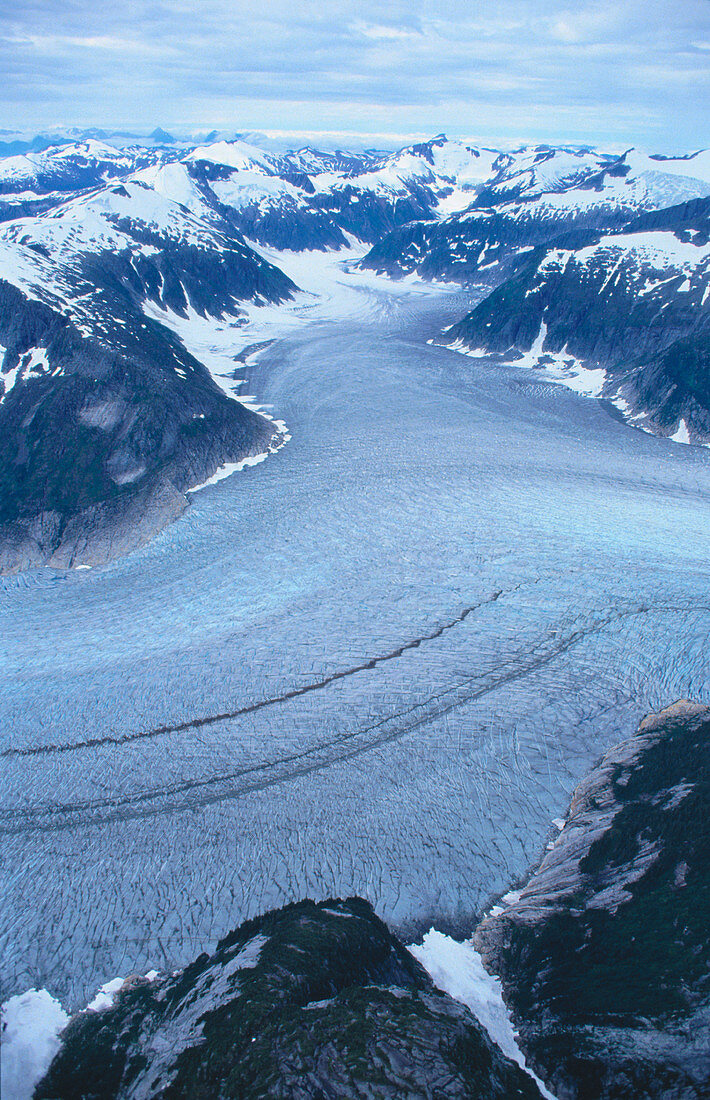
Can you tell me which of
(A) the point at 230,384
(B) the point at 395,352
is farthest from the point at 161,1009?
(B) the point at 395,352

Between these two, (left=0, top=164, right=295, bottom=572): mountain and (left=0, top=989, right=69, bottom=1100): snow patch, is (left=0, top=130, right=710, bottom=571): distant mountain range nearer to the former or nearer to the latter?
(left=0, top=164, right=295, bottom=572): mountain

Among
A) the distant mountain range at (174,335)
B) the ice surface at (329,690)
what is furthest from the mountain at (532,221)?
the ice surface at (329,690)

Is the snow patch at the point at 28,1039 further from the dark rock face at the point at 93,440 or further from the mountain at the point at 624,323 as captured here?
the mountain at the point at 624,323

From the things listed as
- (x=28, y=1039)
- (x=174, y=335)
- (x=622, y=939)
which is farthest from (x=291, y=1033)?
(x=174, y=335)

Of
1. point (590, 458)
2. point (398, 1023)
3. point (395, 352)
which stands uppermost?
point (395, 352)

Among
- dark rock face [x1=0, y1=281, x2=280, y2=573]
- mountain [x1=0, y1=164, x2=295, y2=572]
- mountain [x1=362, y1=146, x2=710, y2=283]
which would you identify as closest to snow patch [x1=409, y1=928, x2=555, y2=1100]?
dark rock face [x1=0, y1=281, x2=280, y2=573]

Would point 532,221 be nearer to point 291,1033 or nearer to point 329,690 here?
point 329,690

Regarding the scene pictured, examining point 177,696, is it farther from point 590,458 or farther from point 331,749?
point 590,458
